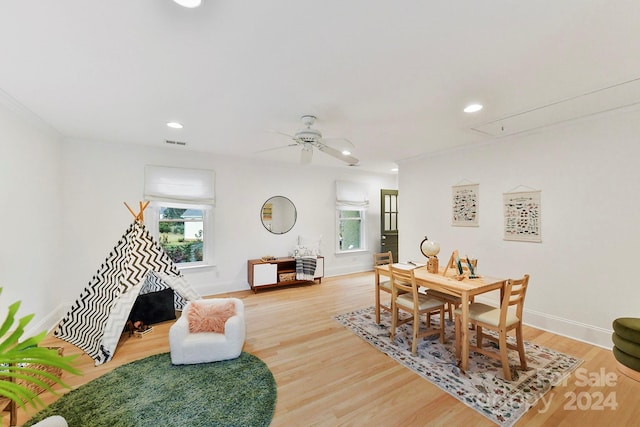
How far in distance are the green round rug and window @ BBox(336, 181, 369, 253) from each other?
4.20 meters

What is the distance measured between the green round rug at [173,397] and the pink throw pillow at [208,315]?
0.36m

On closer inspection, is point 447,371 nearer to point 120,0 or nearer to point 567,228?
point 567,228

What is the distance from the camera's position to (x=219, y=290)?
5.01 m

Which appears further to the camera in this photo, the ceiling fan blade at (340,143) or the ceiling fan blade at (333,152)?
the ceiling fan blade at (340,143)

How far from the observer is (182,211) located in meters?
4.81

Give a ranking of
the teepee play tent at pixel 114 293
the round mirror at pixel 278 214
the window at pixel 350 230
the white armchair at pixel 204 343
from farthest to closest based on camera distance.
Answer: the window at pixel 350 230
the round mirror at pixel 278 214
the teepee play tent at pixel 114 293
the white armchair at pixel 204 343

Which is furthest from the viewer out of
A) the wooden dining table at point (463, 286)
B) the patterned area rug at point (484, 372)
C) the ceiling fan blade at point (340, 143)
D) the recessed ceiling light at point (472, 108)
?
the ceiling fan blade at point (340, 143)

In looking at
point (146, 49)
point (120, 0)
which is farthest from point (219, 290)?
point (120, 0)

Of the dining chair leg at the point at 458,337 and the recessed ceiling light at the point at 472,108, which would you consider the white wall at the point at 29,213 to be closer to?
the dining chair leg at the point at 458,337

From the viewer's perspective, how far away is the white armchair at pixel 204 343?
8.80 ft

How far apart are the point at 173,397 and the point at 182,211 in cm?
325

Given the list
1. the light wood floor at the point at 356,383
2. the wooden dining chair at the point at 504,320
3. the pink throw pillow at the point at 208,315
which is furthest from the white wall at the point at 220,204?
the wooden dining chair at the point at 504,320

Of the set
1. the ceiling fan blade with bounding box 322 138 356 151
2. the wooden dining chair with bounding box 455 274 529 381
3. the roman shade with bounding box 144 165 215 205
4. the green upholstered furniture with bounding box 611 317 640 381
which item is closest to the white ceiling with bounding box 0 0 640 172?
the ceiling fan blade with bounding box 322 138 356 151

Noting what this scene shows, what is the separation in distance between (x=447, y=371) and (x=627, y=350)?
156 cm
